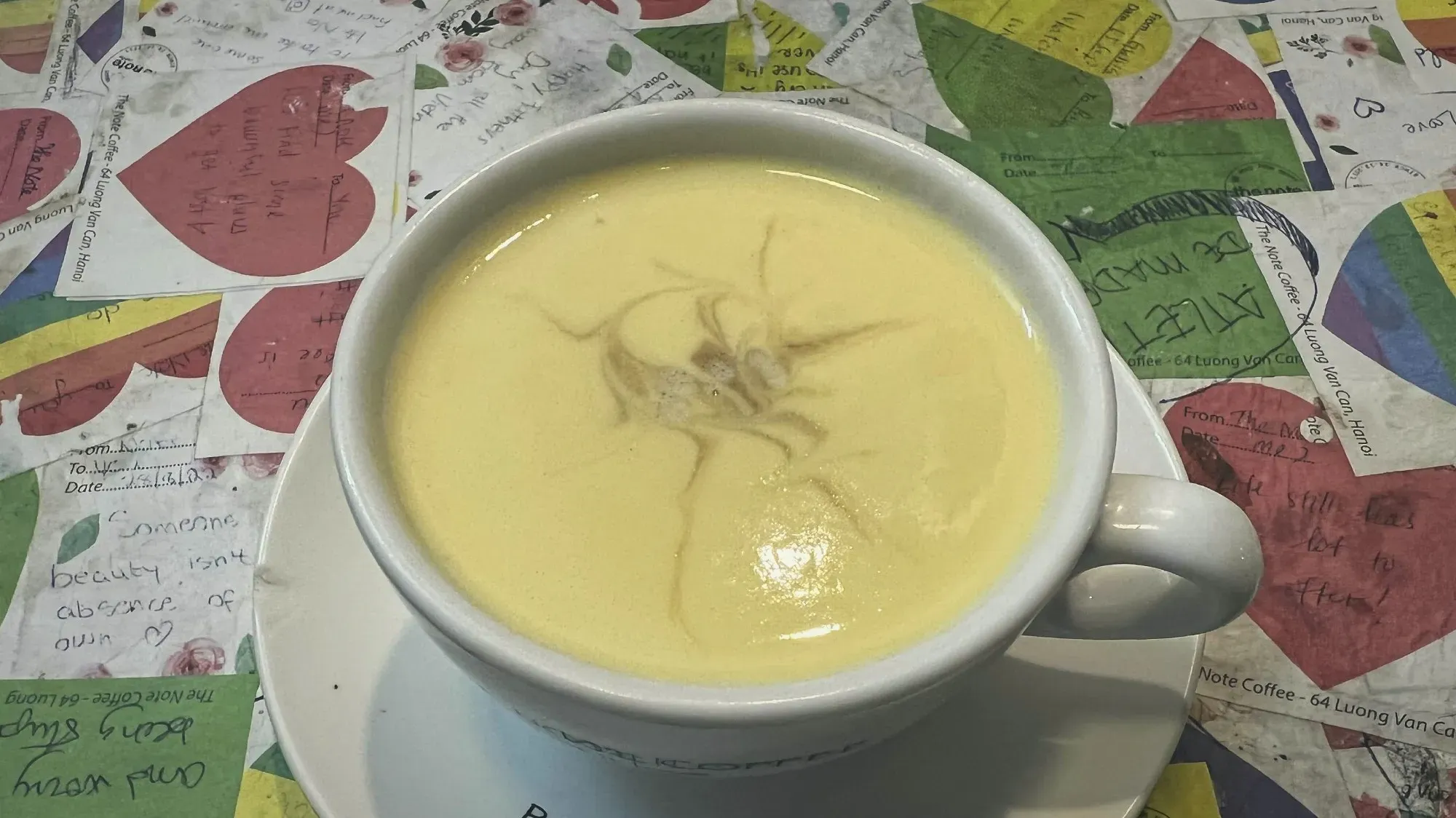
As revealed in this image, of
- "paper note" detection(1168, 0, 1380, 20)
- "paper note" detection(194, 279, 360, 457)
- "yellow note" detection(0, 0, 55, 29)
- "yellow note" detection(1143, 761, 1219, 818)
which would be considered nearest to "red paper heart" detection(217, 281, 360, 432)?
"paper note" detection(194, 279, 360, 457)

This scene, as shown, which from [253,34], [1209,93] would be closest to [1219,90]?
[1209,93]

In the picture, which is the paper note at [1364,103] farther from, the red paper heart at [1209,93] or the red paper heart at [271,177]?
the red paper heart at [271,177]

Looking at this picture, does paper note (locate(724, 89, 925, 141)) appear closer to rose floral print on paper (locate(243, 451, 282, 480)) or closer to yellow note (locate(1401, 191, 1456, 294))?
yellow note (locate(1401, 191, 1456, 294))

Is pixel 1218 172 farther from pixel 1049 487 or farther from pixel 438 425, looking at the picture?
pixel 438 425

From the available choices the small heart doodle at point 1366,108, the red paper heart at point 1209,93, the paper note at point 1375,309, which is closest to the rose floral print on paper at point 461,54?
the red paper heart at point 1209,93

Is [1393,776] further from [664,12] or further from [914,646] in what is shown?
[664,12]

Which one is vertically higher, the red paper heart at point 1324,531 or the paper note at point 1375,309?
the paper note at point 1375,309
